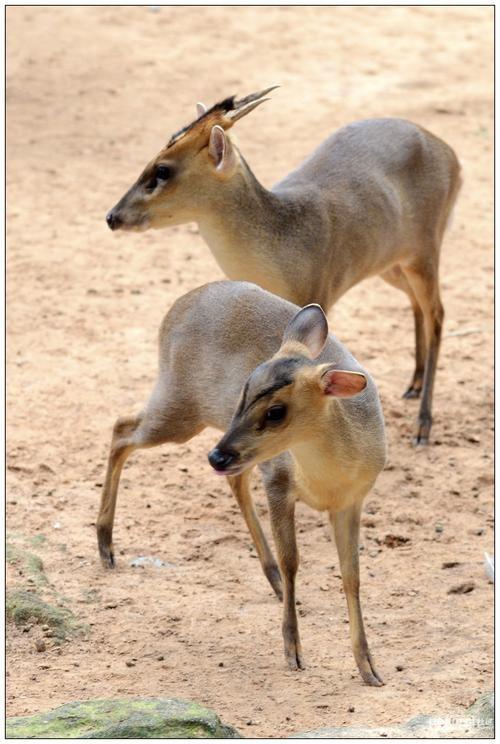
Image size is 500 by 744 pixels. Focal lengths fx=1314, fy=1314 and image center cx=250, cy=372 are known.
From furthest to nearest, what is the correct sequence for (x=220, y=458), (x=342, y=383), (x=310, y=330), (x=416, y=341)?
(x=416, y=341) → (x=310, y=330) → (x=342, y=383) → (x=220, y=458)

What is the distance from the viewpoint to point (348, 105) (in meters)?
13.0

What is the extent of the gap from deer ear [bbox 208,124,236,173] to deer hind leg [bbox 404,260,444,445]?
64.2 inches

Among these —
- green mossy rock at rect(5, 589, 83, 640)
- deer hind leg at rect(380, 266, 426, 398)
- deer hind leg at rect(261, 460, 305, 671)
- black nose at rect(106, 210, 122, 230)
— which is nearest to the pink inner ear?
deer hind leg at rect(261, 460, 305, 671)

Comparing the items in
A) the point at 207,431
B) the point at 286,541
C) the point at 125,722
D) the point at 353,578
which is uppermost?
the point at 125,722

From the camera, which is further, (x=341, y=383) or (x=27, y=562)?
(x=27, y=562)

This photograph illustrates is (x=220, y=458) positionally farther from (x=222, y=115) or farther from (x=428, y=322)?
(x=428, y=322)

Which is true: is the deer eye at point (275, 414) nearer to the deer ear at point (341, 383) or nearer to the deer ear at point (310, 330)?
the deer ear at point (341, 383)

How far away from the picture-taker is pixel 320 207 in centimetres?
711

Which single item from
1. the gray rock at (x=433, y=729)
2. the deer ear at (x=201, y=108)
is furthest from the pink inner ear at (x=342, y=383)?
the deer ear at (x=201, y=108)

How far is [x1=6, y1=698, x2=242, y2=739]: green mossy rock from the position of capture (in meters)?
4.17

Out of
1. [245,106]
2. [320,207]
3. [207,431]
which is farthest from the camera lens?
[207,431]

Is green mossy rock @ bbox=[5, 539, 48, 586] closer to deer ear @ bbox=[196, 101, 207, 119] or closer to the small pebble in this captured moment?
the small pebble

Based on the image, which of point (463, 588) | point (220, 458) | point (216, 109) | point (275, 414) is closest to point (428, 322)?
point (216, 109)

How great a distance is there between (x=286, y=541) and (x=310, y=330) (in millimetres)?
904
